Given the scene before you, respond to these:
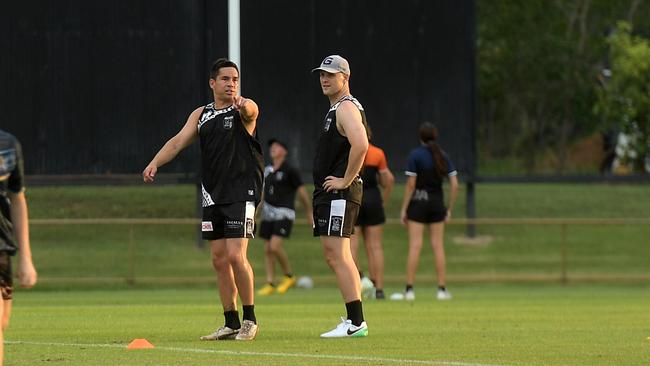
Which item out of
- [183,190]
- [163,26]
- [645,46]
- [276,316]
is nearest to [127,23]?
[163,26]

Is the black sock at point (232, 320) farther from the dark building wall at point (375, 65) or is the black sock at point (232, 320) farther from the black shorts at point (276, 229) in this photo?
the dark building wall at point (375, 65)

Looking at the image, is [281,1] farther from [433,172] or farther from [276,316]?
[276,316]

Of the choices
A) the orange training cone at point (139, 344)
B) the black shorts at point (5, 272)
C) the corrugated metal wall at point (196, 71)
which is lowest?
the orange training cone at point (139, 344)

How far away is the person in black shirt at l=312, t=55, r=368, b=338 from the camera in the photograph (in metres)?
11.0

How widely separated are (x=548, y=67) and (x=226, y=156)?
3280 centimetres

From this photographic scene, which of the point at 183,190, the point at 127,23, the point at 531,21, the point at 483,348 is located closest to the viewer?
the point at 483,348

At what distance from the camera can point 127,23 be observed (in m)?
24.9

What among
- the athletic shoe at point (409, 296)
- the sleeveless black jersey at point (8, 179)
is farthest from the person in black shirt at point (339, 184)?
the athletic shoe at point (409, 296)

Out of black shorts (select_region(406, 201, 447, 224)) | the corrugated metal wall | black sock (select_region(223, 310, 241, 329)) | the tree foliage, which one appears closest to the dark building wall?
the corrugated metal wall

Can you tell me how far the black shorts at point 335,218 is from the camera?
11.0 m

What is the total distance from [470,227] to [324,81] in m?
17.0

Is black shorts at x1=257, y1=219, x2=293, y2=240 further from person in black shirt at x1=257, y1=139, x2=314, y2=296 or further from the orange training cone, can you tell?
the orange training cone

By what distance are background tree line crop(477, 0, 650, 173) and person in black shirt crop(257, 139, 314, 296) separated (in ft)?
48.9

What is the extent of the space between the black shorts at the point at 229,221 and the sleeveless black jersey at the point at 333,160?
0.51 meters
